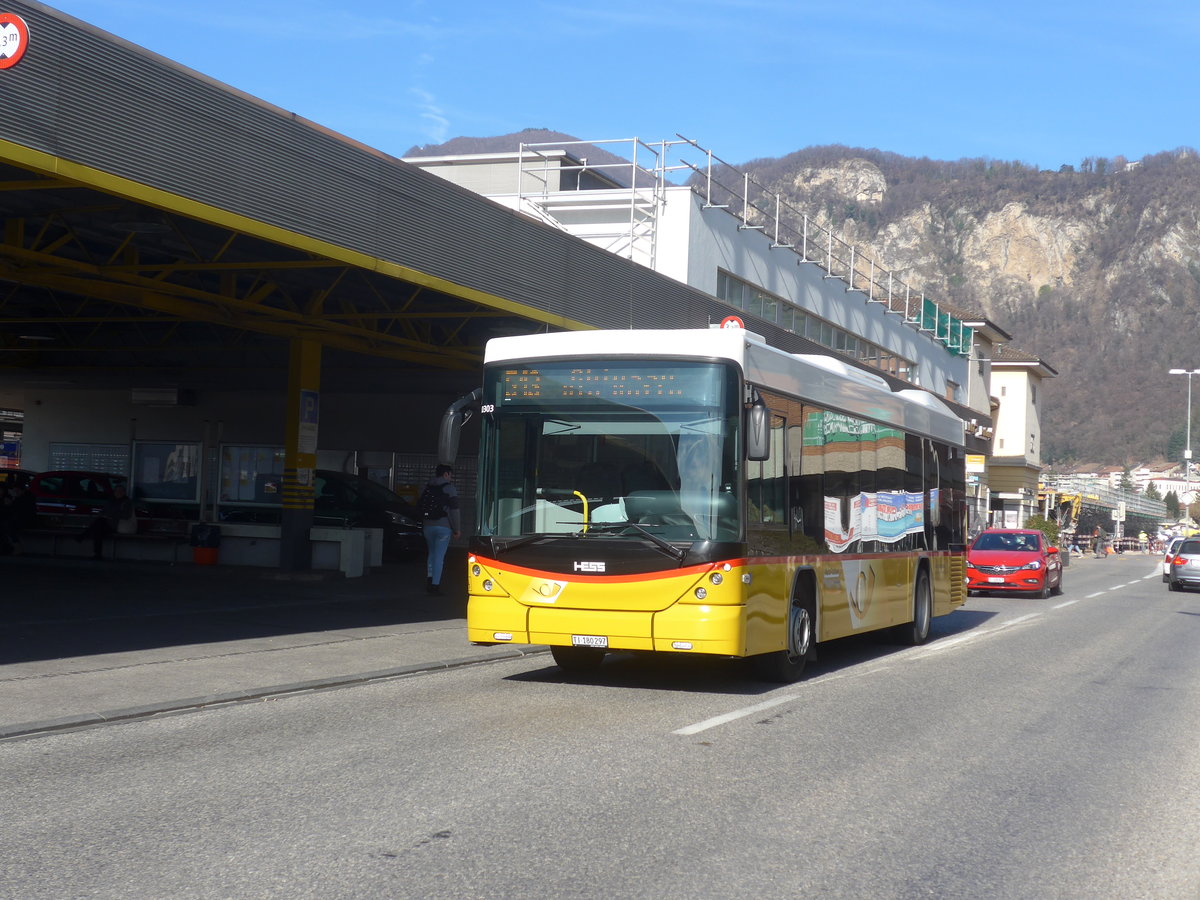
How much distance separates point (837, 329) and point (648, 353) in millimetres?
33776

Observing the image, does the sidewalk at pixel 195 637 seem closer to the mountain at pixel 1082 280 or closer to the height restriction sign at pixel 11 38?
the height restriction sign at pixel 11 38

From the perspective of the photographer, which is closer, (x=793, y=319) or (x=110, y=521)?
(x=110, y=521)

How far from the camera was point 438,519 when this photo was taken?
63.1ft

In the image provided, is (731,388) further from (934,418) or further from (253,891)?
(934,418)

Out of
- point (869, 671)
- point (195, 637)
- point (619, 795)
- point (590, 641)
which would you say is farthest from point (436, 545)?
point (619, 795)

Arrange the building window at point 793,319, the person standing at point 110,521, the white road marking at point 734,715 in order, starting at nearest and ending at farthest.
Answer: the white road marking at point 734,715, the person standing at point 110,521, the building window at point 793,319

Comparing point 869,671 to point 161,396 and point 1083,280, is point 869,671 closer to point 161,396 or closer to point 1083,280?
point 161,396

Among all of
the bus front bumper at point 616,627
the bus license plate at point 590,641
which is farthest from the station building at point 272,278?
the bus license plate at point 590,641

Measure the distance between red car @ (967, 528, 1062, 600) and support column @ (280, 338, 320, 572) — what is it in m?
14.2

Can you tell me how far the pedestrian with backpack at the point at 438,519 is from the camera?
61.8ft

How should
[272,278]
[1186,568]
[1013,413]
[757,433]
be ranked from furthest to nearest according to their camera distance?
[1013,413] < [1186,568] < [272,278] < [757,433]

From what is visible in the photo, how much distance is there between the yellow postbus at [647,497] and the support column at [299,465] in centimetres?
1039

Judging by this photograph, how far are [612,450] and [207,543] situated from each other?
47.6 feet

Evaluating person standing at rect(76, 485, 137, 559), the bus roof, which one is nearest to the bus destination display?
the bus roof
